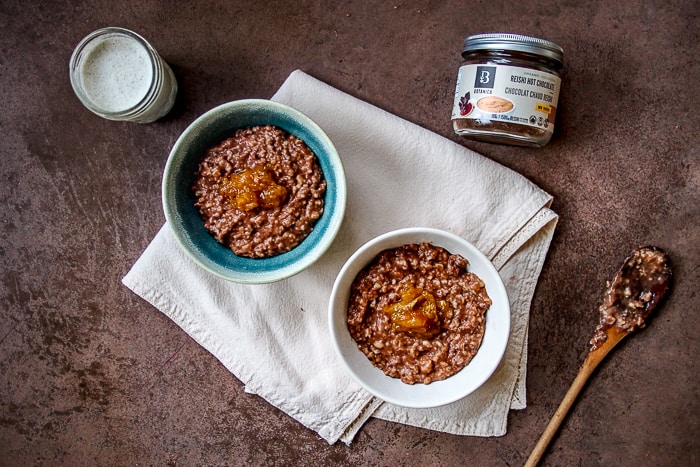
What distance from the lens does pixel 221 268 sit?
1813mm

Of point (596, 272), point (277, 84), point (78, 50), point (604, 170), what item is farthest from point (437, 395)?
point (78, 50)

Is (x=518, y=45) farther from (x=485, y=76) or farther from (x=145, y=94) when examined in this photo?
(x=145, y=94)

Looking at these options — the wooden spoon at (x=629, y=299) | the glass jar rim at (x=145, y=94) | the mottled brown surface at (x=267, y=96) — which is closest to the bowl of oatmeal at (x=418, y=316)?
the mottled brown surface at (x=267, y=96)

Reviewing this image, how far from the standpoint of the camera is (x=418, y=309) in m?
1.74

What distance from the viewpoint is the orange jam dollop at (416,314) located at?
5.67ft

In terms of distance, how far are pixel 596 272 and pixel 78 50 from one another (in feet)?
6.13

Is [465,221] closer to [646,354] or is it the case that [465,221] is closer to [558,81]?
[558,81]

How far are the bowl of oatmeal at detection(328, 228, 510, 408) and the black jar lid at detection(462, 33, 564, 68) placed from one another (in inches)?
23.8

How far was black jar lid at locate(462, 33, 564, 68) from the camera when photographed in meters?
1.83

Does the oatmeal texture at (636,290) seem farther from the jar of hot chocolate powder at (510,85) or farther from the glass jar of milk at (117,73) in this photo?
the glass jar of milk at (117,73)

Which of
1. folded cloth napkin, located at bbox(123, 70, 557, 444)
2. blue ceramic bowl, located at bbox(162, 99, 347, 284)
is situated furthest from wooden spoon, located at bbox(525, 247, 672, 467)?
blue ceramic bowl, located at bbox(162, 99, 347, 284)

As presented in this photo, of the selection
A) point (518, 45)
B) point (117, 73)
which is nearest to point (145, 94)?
point (117, 73)

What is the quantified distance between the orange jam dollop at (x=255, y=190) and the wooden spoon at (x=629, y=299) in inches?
45.9

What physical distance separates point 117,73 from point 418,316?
123 cm
